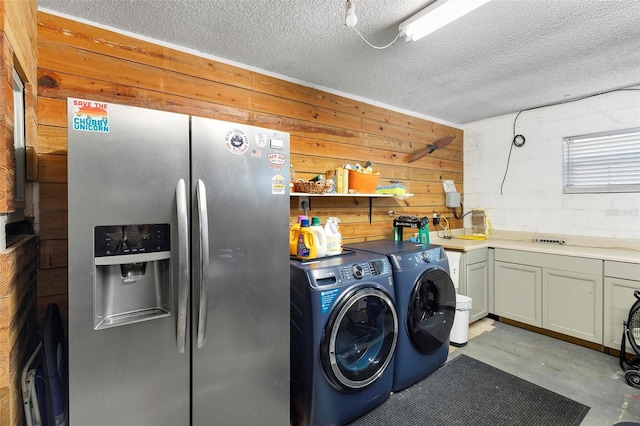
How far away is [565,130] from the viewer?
328cm

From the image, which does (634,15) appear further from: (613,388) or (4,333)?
(4,333)

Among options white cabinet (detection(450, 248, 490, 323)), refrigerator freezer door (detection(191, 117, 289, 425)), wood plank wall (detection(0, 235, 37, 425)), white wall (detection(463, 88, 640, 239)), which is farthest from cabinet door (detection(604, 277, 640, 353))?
wood plank wall (detection(0, 235, 37, 425))

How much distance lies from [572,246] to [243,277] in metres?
3.43

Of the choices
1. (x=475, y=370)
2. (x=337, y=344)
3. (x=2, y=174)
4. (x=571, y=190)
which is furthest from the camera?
(x=571, y=190)

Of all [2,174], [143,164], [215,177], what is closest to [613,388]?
[215,177]

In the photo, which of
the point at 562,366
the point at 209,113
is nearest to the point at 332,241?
the point at 209,113

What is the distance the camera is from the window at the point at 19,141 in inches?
51.2

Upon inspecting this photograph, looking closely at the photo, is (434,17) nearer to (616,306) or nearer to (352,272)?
(352,272)

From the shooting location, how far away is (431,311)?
2375mm

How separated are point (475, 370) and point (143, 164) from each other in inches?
107

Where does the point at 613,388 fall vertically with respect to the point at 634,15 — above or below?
below

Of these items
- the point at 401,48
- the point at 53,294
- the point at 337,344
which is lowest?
the point at 337,344

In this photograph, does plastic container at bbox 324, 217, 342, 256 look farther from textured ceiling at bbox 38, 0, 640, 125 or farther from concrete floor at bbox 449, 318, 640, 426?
concrete floor at bbox 449, 318, 640, 426

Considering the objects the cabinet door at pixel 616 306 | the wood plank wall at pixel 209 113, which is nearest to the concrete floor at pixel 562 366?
the cabinet door at pixel 616 306
